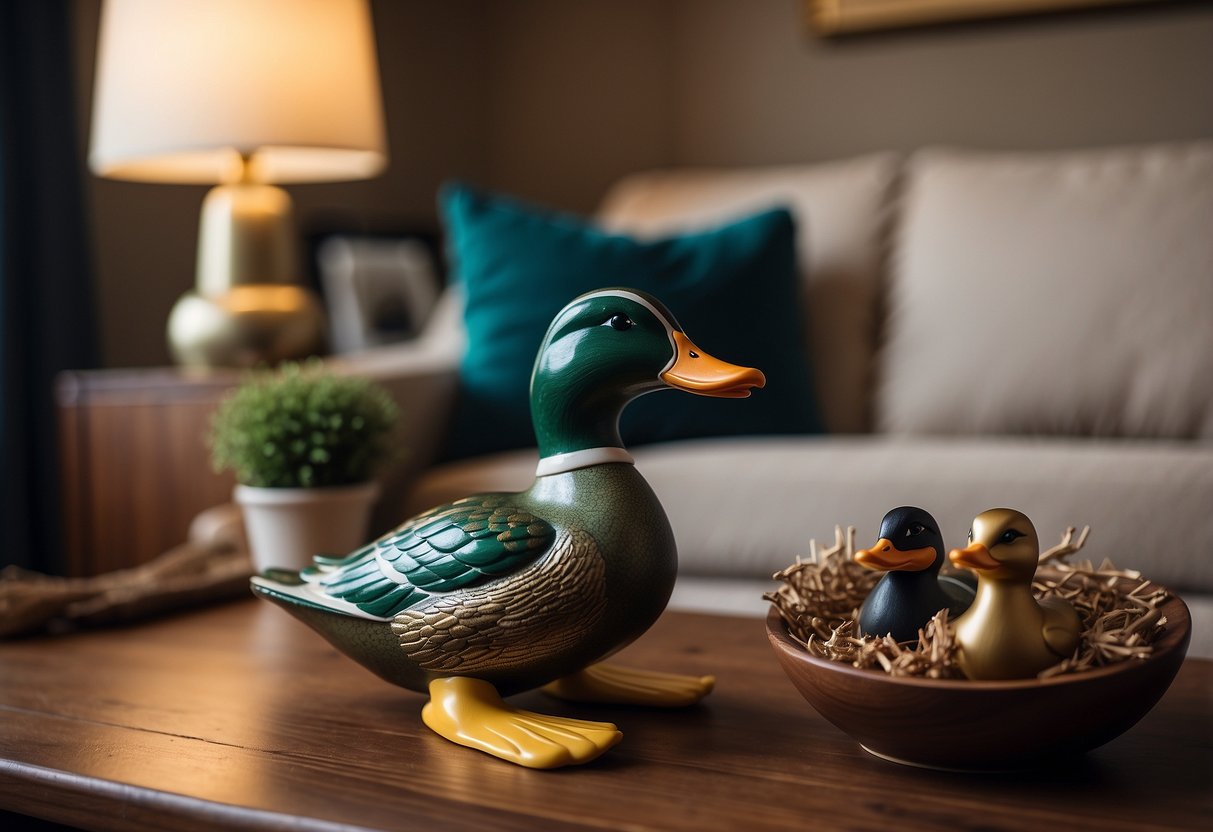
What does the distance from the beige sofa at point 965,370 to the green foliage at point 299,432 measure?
1.36ft

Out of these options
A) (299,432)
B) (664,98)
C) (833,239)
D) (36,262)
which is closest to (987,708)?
(299,432)

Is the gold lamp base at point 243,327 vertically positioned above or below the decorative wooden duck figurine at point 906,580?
above

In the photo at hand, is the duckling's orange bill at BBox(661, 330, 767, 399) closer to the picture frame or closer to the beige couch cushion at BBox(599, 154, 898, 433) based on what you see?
the beige couch cushion at BBox(599, 154, 898, 433)

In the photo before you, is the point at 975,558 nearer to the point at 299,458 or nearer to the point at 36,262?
the point at 299,458

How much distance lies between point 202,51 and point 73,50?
2.61 ft

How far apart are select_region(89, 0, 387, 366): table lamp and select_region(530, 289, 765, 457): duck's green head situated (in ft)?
3.60

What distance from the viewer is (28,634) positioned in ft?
3.35

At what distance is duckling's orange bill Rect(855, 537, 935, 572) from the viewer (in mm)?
585

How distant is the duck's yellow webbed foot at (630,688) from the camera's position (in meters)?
0.74

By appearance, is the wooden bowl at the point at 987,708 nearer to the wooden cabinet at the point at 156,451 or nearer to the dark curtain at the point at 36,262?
the wooden cabinet at the point at 156,451

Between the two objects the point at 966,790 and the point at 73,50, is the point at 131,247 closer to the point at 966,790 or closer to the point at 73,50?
the point at 73,50

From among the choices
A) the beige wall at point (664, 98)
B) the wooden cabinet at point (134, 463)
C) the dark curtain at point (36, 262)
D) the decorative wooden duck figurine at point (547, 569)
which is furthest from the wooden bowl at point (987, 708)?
the beige wall at point (664, 98)

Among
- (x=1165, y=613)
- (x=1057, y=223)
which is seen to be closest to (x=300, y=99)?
(x=1057, y=223)

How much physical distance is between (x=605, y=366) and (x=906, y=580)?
211mm
